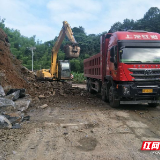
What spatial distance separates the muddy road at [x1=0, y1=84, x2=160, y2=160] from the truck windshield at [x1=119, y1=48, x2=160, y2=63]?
2025 millimetres

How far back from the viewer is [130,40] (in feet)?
24.6

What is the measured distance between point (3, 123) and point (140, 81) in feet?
16.4

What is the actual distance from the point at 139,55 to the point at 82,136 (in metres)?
4.17

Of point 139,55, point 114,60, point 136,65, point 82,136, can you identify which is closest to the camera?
point 82,136

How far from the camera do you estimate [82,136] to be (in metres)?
4.75

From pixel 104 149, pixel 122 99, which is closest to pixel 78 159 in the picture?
pixel 104 149

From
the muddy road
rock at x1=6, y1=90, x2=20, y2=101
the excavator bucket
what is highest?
the excavator bucket

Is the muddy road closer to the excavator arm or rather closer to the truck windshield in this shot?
the truck windshield

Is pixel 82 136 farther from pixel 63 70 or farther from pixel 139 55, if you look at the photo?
pixel 63 70

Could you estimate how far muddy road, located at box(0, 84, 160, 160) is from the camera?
3.76 metres

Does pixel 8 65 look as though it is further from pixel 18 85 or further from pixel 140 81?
pixel 140 81

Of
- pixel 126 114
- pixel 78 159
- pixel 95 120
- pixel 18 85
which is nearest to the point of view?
pixel 78 159

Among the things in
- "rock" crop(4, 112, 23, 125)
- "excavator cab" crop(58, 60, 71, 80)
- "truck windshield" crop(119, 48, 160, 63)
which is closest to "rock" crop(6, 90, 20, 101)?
"rock" crop(4, 112, 23, 125)

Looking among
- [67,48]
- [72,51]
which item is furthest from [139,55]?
[67,48]
